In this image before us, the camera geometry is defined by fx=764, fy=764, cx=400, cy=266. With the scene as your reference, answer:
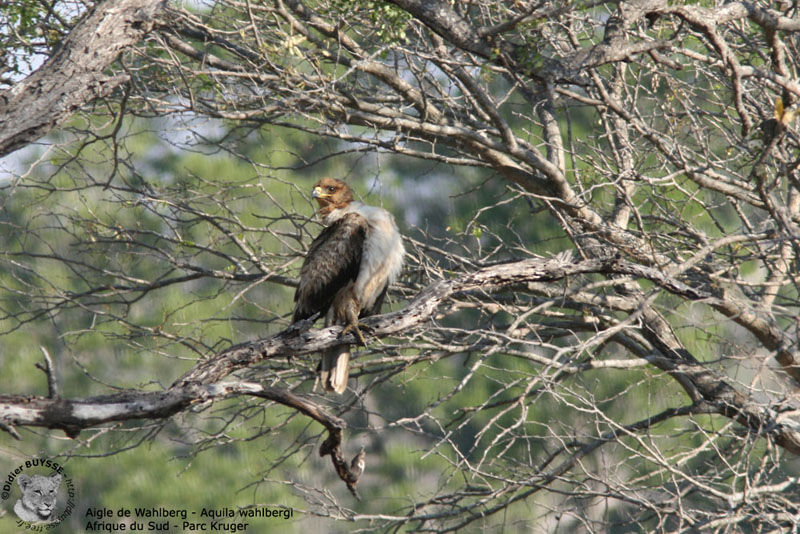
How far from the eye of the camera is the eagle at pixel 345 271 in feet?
13.1

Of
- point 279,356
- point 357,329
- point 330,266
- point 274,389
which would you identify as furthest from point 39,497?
point 274,389

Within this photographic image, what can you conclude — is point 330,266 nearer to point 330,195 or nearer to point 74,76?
point 330,195

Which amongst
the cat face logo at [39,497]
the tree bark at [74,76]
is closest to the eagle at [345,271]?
the tree bark at [74,76]

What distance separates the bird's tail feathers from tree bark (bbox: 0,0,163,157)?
1780mm

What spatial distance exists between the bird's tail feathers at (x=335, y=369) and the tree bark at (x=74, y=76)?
178 centimetres

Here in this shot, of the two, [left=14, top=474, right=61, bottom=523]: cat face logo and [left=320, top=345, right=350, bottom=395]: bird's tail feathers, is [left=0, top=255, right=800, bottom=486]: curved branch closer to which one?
[left=320, top=345, right=350, bottom=395]: bird's tail feathers

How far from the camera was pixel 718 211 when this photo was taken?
9.62 meters

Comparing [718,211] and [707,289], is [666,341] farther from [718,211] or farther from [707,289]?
[718,211]

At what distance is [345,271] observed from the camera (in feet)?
13.6

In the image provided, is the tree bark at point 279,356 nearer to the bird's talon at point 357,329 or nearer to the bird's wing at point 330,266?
the bird's talon at point 357,329

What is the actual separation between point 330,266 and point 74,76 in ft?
5.97

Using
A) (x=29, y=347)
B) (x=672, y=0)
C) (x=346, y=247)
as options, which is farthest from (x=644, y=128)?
(x=29, y=347)

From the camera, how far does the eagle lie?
13.1 ft

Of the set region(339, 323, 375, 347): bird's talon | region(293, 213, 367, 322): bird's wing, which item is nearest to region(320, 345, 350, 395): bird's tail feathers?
region(293, 213, 367, 322): bird's wing
